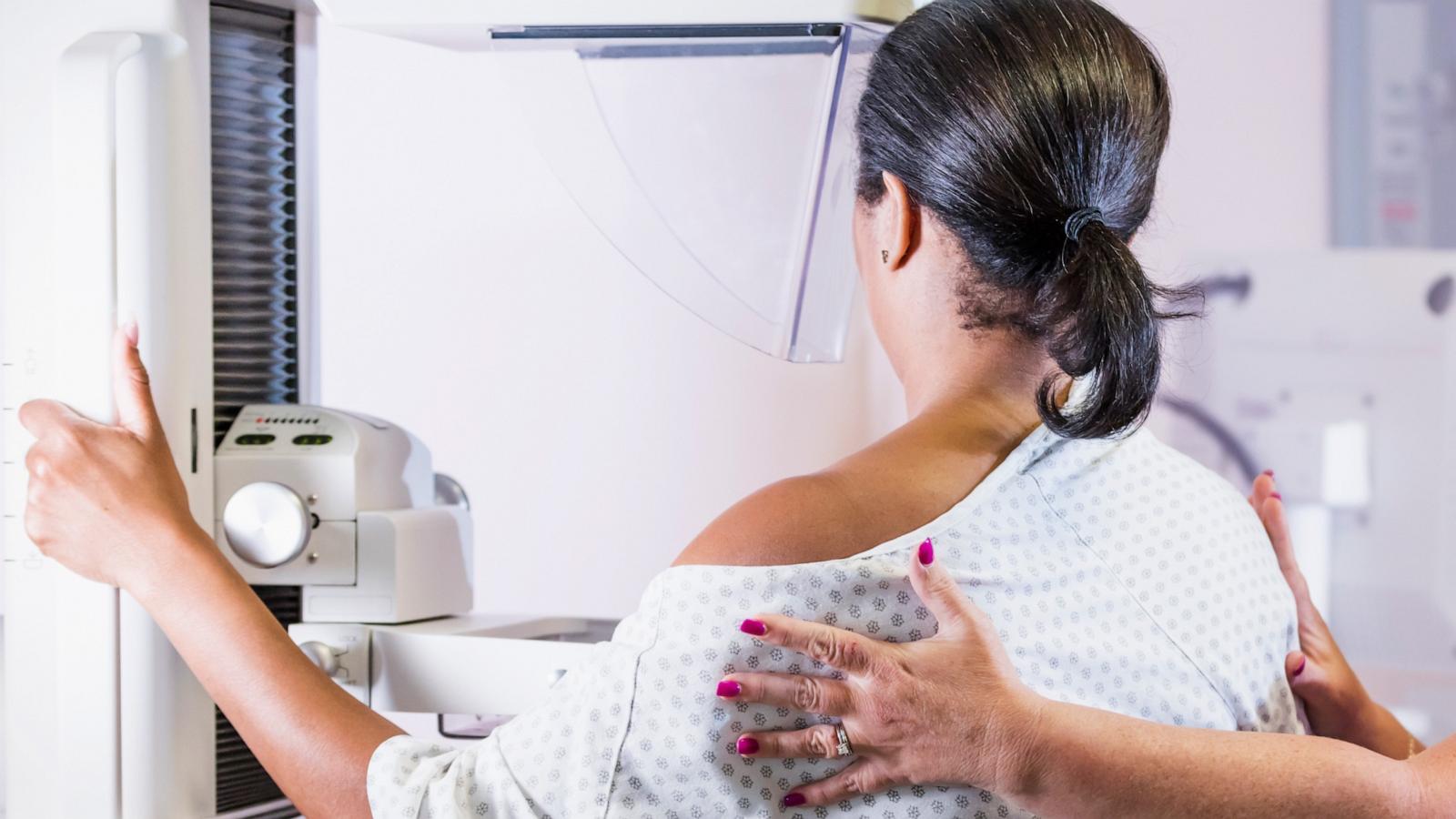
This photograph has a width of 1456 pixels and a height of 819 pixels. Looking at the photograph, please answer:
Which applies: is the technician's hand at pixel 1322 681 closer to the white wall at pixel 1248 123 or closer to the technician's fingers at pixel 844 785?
the technician's fingers at pixel 844 785

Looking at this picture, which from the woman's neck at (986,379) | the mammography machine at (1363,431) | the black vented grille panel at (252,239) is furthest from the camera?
the mammography machine at (1363,431)

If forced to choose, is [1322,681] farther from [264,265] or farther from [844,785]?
[264,265]

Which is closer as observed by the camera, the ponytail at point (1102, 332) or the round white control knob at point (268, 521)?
the ponytail at point (1102, 332)

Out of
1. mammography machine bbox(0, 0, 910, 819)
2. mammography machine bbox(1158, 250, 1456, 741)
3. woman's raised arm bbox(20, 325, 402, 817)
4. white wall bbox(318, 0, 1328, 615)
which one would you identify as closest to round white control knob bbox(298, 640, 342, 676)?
mammography machine bbox(0, 0, 910, 819)

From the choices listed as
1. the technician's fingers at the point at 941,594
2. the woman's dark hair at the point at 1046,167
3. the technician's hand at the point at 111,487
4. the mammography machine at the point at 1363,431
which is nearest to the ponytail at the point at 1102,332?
the woman's dark hair at the point at 1046,167

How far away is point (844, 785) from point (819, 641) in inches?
3.5

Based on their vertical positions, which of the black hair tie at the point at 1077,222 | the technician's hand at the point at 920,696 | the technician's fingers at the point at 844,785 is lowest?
→ the technician's fingers at the point at 844,785

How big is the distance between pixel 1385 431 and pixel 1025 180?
1.60 meters

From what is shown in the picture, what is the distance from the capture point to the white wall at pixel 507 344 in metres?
1.90

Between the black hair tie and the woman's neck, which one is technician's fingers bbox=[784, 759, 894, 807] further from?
the black hair tie

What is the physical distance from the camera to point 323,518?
3.32 feet

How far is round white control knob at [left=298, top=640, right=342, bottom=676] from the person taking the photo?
3.20ft

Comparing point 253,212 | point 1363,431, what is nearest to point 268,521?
point 253,212

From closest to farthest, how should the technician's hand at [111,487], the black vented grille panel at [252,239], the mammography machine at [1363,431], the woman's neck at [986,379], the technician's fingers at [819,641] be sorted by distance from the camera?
the technician's fingers at [819,641] → the woman's neck at [986,379] → the technician's hand at [111,487] → the black vented grille panel at [252,239] → the mammography machine at [1363,431]
